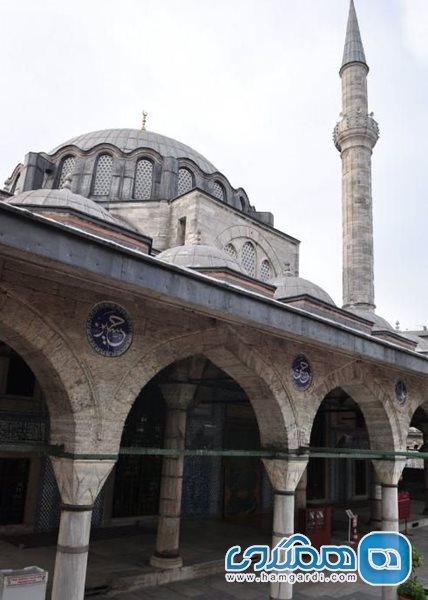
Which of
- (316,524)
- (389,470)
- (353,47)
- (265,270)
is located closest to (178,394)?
(389,470)

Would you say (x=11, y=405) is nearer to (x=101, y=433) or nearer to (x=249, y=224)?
(x=101, y=433)

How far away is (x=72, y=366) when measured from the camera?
14.5 feet

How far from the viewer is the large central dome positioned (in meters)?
17.1

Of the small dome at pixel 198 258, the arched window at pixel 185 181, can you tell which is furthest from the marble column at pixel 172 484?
the arched window at pixel 185 181

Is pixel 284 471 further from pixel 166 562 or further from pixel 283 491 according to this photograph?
pixel 166 562

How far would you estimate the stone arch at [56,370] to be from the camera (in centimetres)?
418

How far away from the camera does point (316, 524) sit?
29.6 feet

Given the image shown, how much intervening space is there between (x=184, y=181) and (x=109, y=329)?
42.2ft

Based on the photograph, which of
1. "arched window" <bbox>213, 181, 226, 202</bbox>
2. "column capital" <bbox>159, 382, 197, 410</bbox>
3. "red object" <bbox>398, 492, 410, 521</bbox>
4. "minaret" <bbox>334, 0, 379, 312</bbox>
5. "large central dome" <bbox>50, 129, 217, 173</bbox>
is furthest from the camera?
"minaret" <bbox>334, 0, 379, 312</bbox>

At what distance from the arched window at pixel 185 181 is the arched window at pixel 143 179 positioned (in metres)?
0.97

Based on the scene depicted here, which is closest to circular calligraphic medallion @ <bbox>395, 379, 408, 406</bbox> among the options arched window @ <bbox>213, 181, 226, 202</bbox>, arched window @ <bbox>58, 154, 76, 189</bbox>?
arched window @ <bbox>213, 181, 226, 202</bbox>

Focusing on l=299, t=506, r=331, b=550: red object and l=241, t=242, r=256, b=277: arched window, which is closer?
l=299, t=506, r=331, b=550: red object

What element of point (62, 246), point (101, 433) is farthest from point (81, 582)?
point (62, 246)

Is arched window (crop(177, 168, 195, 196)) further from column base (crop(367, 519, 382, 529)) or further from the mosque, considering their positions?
column base (crop(367, 519, 382, 529))
